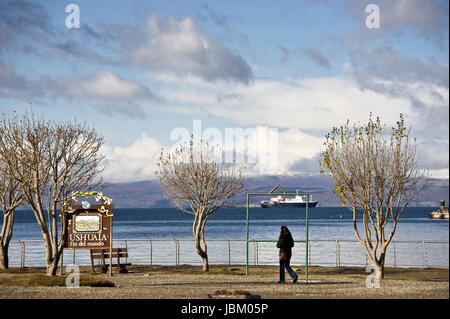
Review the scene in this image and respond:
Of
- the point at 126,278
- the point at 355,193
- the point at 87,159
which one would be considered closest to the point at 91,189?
the point at 87,159

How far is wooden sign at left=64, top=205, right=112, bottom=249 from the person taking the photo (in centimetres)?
2638

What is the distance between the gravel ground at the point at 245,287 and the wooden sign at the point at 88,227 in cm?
162

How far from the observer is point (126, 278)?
27500 mm

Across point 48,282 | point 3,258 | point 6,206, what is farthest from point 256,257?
point 48,282

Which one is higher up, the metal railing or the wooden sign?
the wooden sign

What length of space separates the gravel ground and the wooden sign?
1.62 metres

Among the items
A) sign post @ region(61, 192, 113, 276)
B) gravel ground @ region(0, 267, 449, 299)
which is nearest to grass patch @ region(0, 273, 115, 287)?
gravel ground @ region(0, 267, 449, 299)

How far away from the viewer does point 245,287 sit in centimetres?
2291

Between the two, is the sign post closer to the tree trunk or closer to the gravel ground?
the gravel ground

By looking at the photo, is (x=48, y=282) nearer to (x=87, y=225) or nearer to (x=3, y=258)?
(x=87, y=225)

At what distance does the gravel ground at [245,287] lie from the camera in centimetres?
1934
